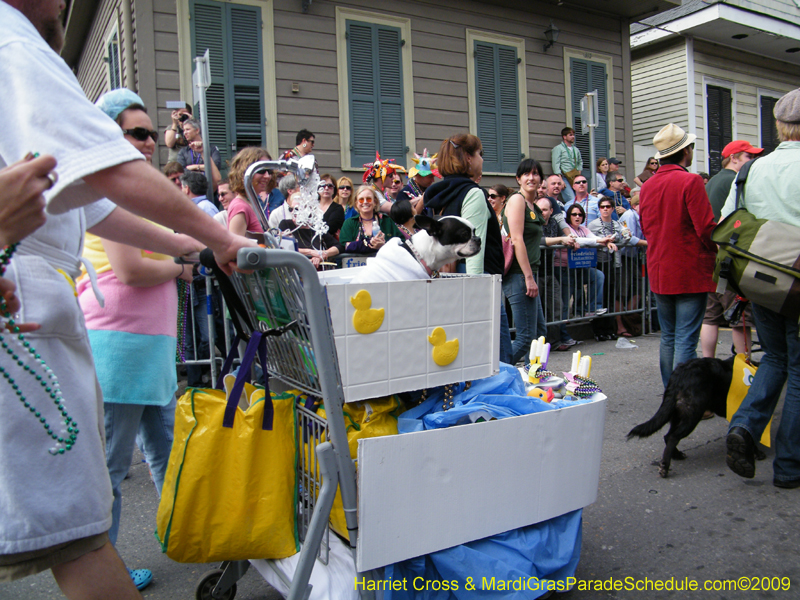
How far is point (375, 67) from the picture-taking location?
880 centimetres

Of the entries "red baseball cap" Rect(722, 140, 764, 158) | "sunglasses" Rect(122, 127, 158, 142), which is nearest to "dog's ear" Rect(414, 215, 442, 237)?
"sunglasses" Rect(122, 127, 158, 142)

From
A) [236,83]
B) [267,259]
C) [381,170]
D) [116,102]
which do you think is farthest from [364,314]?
[236,83]

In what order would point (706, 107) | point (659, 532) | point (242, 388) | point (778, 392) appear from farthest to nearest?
point (706, 107) → point (778, 392) → point (659, 532) → point (242, 388)

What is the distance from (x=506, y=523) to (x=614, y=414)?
2818mm

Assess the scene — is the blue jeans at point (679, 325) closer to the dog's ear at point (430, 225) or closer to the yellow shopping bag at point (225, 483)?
the dog's ear at point (430, 225)

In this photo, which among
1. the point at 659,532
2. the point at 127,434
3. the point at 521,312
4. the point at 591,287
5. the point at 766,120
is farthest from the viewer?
the point at 766,120

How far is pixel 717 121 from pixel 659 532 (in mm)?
14770

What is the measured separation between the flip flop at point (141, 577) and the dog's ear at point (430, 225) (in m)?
2.17

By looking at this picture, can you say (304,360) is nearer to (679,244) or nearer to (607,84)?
(679,244)

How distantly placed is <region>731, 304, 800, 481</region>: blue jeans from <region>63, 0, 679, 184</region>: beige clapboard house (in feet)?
21.3

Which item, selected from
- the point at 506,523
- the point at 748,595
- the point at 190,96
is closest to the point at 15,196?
the point at 506,523

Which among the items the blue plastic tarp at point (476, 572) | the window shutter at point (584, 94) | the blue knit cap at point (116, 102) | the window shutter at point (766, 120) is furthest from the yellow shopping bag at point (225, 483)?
the window shutter at point (766, 120)

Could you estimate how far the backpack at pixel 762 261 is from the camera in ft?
9.57

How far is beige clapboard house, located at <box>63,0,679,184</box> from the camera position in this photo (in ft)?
25.0
